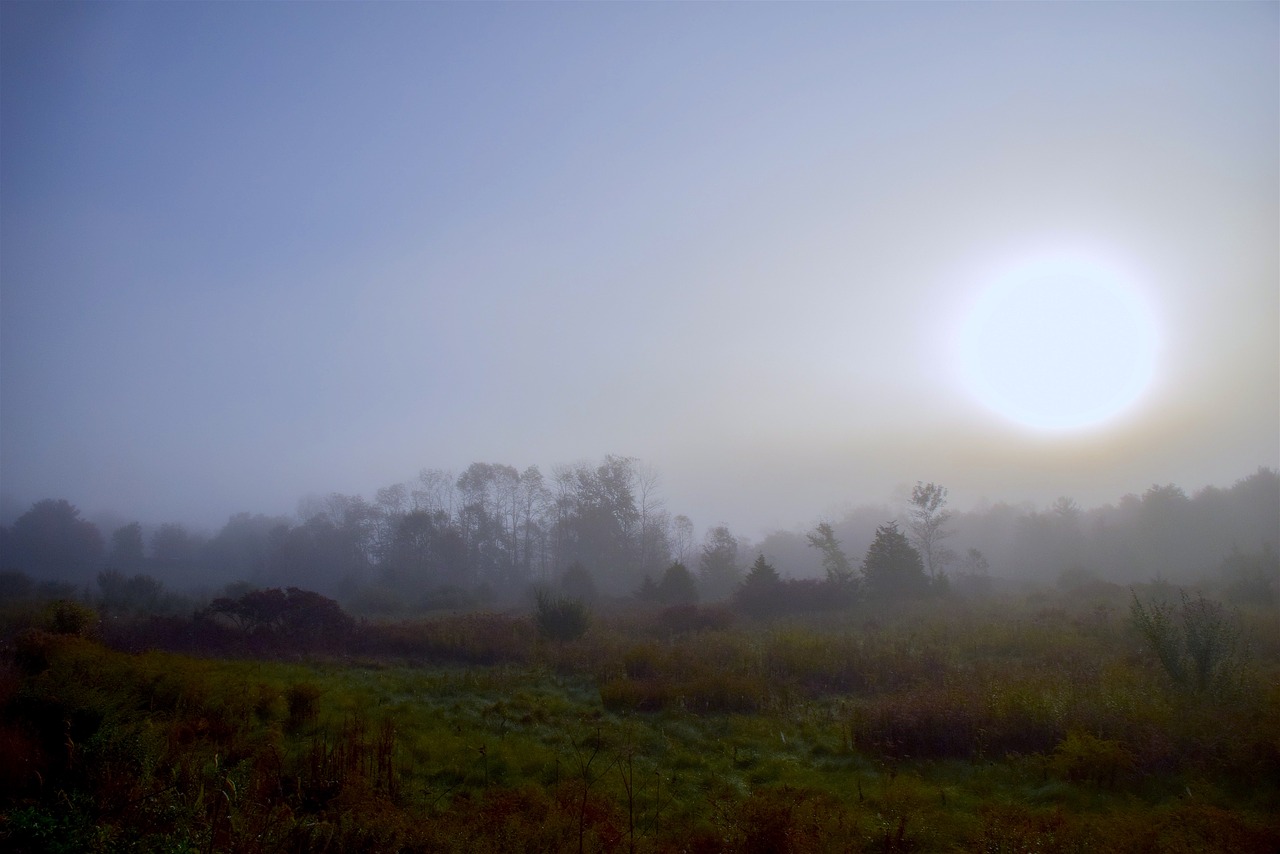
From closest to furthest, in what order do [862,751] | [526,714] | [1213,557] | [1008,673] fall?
[862,751] < [526,714] < [1008,673] < [1213,557]

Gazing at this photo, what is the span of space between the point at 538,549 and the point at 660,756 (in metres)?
56.5

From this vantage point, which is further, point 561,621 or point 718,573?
point 718,573

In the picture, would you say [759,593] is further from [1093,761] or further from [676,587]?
[1093,761]

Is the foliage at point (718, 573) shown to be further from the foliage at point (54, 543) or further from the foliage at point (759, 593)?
the foliage at point (54, 543)

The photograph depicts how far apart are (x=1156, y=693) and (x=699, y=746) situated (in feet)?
23.0

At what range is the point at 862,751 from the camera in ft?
28.9

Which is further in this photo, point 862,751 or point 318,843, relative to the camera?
point 862,751

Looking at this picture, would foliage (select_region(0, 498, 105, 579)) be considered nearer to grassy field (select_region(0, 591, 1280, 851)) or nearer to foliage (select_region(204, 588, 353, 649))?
foliage (select_region(204, 588, 353, 649))

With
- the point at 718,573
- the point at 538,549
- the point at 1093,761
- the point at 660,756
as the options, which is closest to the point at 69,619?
the point at 660,756

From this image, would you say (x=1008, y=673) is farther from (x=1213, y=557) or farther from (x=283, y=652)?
(x=1213, y=557)

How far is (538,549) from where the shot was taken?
63688 millimetres

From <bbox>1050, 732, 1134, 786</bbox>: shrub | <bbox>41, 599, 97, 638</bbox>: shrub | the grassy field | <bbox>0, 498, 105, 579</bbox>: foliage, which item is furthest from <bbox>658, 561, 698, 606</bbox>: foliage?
<bbox>0, 498, 105, 579</bbox>: foliage

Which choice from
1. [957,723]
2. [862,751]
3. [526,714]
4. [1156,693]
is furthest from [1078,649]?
[526,714]

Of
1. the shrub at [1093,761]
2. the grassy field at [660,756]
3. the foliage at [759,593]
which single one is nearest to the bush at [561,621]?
the grassy field at [660,756]
